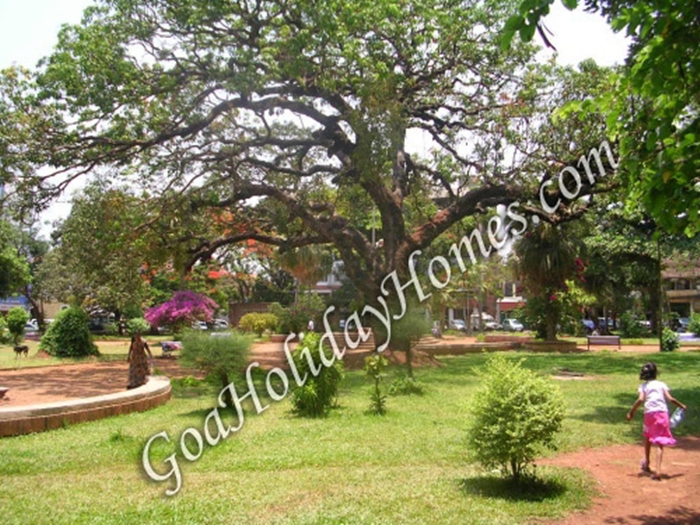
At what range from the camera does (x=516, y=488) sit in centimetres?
625

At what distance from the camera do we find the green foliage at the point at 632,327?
39.1 m

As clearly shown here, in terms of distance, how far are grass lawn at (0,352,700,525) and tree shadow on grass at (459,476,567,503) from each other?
0.02 meters

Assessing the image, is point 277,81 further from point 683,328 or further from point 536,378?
point 683,328

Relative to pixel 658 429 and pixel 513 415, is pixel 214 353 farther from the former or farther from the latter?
pixel 658 429

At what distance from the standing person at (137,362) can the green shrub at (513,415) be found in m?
8.68

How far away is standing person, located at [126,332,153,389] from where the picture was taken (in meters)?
13.1

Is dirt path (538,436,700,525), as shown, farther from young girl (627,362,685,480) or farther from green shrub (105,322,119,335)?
green shrub (105,322,119,335)

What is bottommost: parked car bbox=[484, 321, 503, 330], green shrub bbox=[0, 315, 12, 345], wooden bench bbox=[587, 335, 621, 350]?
green shrub bbox=[0, 315, 12, 345]

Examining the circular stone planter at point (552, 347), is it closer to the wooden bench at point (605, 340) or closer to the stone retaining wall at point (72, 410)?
the wooden bench at point (605, 340)

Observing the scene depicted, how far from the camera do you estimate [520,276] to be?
29094 millimetres

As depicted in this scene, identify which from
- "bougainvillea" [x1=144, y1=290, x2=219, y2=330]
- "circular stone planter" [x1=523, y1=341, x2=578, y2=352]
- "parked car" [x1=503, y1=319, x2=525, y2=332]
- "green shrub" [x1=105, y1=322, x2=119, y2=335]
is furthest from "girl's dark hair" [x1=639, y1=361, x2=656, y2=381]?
"parked car" [x1=503, y1=319, x2=525, y2=332]

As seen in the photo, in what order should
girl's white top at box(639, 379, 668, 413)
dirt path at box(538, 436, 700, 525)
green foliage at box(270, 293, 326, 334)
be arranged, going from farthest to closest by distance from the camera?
1. green foliage at box(270, 293, 326, 334)
2. girl's white top at box(639, 379, 668, 413)
3. dirt path at box(538, 436, 700, 525)

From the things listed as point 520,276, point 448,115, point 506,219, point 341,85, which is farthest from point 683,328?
point 341,85

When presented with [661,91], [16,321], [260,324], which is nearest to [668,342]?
[260,324]
